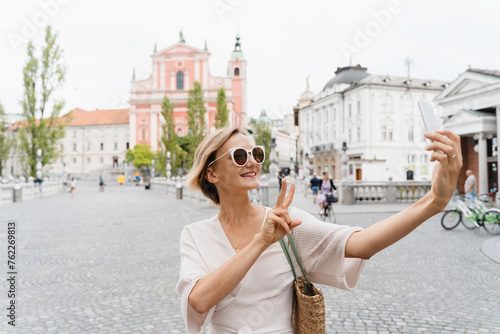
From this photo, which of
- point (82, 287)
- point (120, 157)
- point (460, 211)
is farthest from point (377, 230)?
point (120, 157)

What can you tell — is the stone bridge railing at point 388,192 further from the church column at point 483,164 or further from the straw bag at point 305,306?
the straw bag at point 305,306

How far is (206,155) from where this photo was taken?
201 centimetres

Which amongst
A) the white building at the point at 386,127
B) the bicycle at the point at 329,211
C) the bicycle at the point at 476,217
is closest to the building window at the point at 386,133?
the white building at the point at 386,127

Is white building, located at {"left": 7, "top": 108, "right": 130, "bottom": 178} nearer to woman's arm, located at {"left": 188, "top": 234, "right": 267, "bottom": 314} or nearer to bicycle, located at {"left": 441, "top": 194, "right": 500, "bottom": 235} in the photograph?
bicycle, located at {"left": 441, "top": 194, "right": 500, "bottom": 235}

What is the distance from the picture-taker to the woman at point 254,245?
151 cm

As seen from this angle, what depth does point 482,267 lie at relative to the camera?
706cm

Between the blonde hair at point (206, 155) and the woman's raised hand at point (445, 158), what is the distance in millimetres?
934

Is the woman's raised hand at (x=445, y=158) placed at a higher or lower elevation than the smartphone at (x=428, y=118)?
lower

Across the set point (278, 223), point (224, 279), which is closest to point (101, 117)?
point (224, 279)

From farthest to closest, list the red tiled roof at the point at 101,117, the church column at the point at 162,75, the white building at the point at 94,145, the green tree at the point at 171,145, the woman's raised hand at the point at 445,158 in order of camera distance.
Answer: the red tiled roof at the point at 101,117 → the white building at the point at 94,145 → the church column at the point at 162,75 → the green tree at the point at 171,145 → the woman's raised hand at the point at 445,158

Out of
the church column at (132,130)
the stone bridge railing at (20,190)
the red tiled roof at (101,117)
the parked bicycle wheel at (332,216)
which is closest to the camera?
the parked bicycle wheel at (332,216)

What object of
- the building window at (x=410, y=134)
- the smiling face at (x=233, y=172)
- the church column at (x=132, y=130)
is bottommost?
the smiling face at (x=233, y=172)

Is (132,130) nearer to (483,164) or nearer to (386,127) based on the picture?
(386,127)

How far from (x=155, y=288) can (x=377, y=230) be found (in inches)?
194
